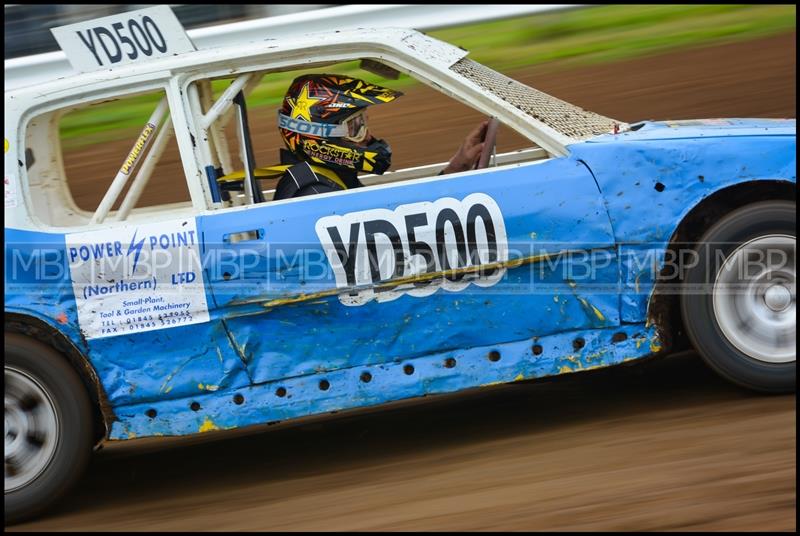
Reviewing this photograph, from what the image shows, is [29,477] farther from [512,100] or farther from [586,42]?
[586,42]

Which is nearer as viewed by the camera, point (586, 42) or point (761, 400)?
point (761, 400)

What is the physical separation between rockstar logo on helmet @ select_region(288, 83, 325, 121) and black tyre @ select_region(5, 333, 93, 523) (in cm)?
155

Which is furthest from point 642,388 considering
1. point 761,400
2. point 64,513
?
point 64,513

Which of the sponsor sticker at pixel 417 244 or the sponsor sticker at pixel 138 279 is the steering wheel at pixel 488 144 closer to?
the sponsor sticker at pixel 417 244

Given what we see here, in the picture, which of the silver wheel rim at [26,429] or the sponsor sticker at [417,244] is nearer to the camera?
the sponsor sticker at [417,244]

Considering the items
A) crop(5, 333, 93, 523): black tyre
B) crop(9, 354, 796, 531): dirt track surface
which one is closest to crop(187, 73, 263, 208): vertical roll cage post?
crop(5, 333, 93, 523): black tyre

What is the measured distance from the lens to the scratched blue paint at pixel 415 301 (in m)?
4.40

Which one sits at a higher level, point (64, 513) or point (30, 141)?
point (30, 141)

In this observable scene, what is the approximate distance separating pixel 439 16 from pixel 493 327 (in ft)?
22.9

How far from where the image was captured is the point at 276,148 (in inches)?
364

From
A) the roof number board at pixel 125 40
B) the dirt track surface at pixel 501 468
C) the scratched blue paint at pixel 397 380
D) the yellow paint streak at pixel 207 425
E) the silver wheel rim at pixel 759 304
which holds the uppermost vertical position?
the roof number board at pixel 125 40

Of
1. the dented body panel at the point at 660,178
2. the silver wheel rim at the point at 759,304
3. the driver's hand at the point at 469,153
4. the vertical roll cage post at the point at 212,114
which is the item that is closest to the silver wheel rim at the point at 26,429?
the vertical roll cage post at the point at 212,114

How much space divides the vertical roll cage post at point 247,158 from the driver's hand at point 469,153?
0.95m

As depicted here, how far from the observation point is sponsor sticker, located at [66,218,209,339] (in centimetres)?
450
